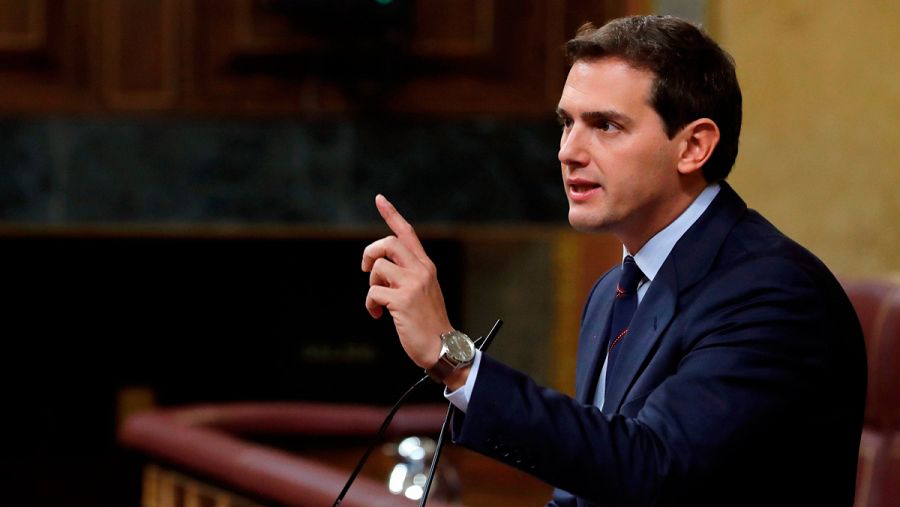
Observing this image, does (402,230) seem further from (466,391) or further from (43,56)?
(43,56)

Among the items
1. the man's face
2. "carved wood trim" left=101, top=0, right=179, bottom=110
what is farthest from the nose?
"carved wood trim" left=101, top=0, right=179, bottom=110

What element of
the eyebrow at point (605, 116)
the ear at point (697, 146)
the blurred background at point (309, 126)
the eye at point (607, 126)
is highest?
the eyebrow at point (605, 116)

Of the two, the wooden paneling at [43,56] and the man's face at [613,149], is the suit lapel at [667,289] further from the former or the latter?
the wooden paneling at [43,56]

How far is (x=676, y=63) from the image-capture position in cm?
154

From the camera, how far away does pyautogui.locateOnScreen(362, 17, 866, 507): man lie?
1359mm

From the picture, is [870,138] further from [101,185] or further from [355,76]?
[101,185]

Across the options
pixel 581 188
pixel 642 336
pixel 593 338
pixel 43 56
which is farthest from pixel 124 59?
pixel 642 336

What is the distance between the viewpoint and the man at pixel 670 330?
1.36 meters

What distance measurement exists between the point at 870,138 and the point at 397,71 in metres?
1.53

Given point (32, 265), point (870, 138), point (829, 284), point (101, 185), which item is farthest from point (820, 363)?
point (32, 265)

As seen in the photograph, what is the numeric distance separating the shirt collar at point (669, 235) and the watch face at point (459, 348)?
301 mm

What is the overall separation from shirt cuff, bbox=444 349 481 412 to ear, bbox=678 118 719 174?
1.18 feet

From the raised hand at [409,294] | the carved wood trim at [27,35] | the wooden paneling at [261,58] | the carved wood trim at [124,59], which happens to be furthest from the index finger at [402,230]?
the carved wood trim at [27,35]

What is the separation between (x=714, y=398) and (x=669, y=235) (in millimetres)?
280
